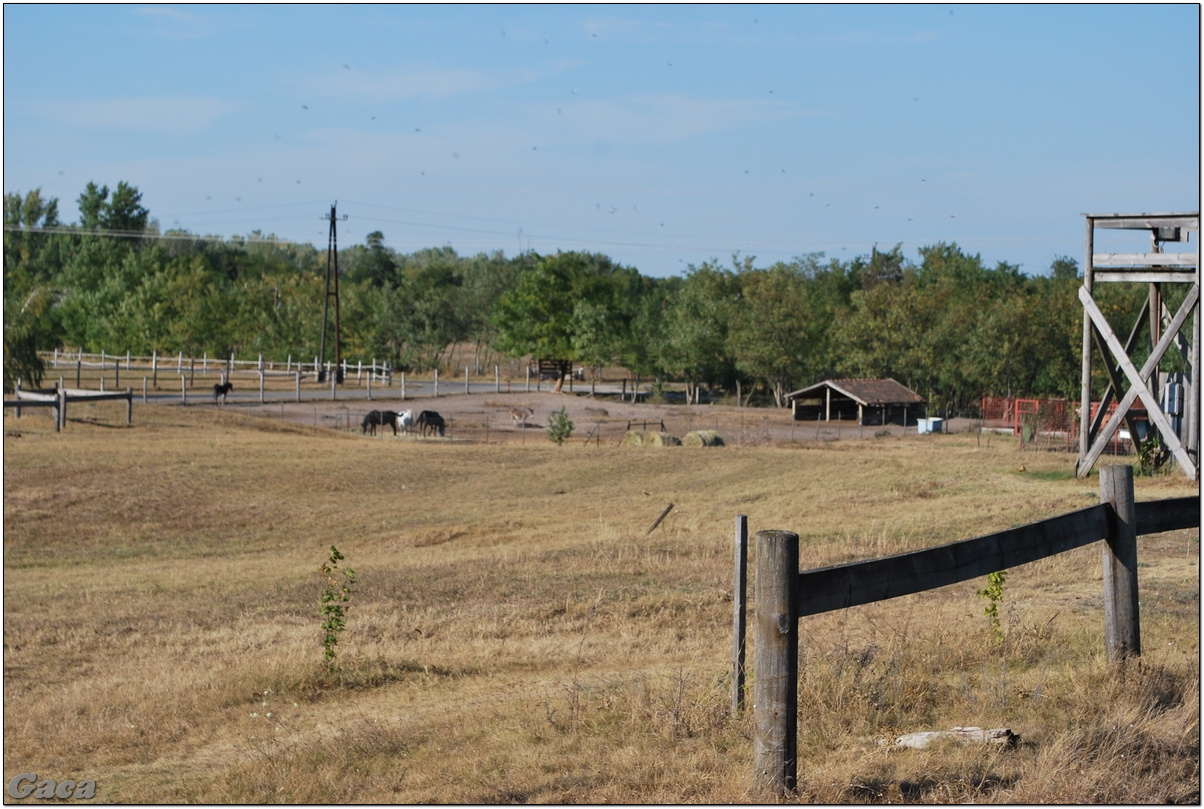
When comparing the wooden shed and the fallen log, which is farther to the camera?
the wooden shed

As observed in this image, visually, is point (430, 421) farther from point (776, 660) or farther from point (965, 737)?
point (776, 660)

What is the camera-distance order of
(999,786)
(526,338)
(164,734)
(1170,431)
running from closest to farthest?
(999,786) → (164,734) → (1170,431) → (526,338)

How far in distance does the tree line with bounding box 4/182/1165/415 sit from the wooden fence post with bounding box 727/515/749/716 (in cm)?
3854

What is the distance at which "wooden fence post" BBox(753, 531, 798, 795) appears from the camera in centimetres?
448

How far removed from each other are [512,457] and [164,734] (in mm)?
26483

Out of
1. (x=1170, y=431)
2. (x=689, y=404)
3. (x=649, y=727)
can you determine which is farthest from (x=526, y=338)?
(x=649, y=727)

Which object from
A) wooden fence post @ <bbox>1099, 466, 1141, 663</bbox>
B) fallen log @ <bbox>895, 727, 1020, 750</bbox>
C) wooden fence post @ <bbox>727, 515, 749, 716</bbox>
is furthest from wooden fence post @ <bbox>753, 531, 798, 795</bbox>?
wooden fence post @ <bbox>1099, 466, 1141, 663</bbox>

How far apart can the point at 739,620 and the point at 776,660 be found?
1.86 metres

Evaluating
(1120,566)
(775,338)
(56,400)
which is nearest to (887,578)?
(1120,566)

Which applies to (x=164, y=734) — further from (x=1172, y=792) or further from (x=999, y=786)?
(x=1172, y=792)

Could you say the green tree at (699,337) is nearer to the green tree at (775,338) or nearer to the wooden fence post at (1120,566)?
the green tree at (775,338)

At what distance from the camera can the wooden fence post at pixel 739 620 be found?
588cm

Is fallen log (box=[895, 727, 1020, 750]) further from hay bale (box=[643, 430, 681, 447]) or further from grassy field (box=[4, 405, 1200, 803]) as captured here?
hay bale (box=[643, 430, 681, 447])

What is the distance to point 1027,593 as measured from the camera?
32.9ft
